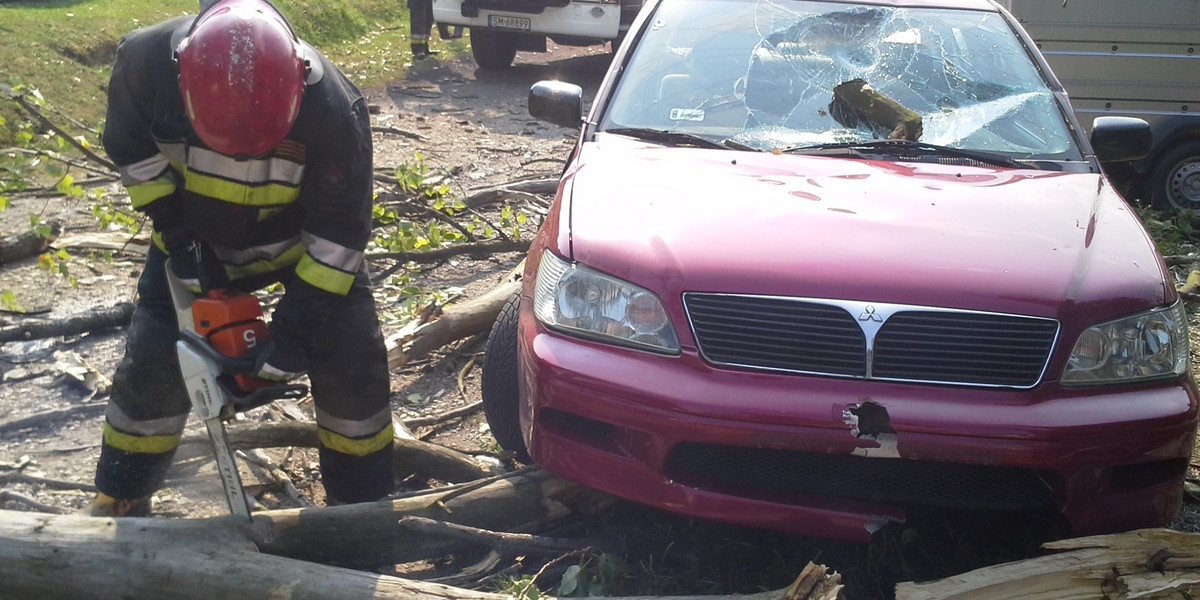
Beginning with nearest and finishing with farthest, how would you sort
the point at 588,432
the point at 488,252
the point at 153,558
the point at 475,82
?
the point at 153,558, the point at 588,432, the point at 488,252, the point at 475,82

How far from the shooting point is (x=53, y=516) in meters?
2.68

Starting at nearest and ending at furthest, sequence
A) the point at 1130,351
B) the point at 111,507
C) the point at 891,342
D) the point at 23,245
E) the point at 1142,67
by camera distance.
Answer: the point at 891,342 → the point at 1130,351 → the point at 111,507 → the point at 23,245 → the point at 1142,67

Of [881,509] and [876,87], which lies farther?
[876,87]

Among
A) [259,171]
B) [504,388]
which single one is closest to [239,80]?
Result: [259,171]

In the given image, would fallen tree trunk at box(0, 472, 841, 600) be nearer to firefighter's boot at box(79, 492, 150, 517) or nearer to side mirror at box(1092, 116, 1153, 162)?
firefighter's boot at box(79, 492, 150, 517)

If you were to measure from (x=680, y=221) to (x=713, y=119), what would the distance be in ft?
3.13

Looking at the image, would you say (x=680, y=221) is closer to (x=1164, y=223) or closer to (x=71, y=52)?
(x=1164, y=223)

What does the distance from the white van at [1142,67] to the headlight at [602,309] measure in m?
5.84

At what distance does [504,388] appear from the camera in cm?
348

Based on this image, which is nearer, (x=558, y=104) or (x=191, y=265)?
(x=191, y=265)

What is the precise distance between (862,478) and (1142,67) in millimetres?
5886

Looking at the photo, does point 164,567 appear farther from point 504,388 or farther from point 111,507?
point 504,388

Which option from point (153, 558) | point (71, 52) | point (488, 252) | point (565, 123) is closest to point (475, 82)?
point (71, 52)

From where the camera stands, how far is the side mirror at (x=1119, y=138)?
392 cm
